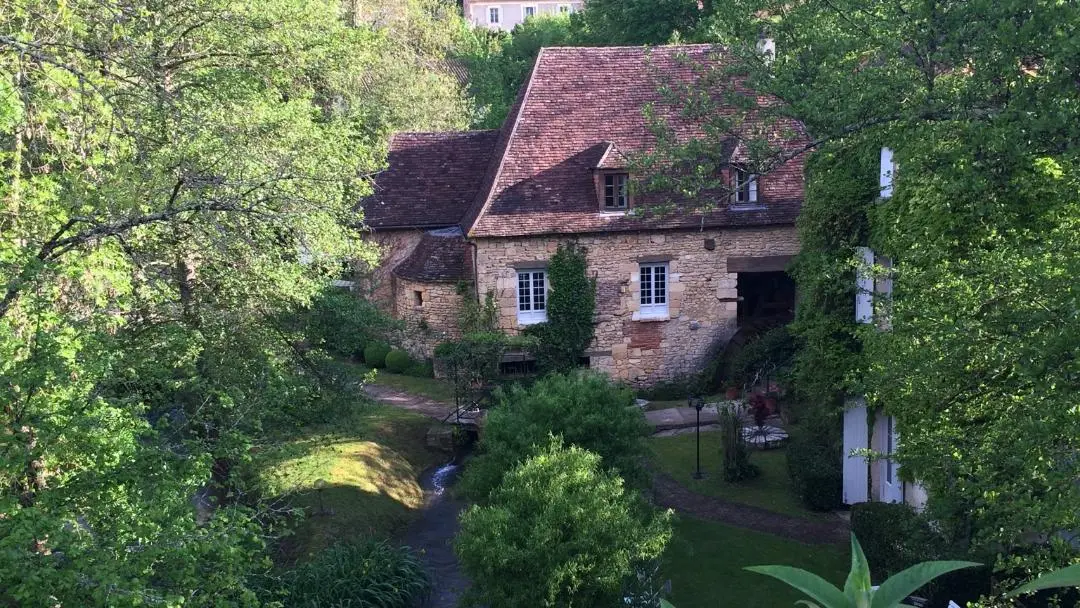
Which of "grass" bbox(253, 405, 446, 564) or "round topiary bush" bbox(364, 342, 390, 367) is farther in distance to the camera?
"round topiary bush" bbox(364, 342, 390, 367)

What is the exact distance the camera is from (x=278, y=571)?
14586 mm

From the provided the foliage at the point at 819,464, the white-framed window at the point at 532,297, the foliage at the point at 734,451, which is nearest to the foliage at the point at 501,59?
the white-framed window at the point at 532,297

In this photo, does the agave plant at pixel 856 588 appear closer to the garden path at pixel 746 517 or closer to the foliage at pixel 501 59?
the garden path at pixel 746 517

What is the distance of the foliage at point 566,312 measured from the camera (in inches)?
918

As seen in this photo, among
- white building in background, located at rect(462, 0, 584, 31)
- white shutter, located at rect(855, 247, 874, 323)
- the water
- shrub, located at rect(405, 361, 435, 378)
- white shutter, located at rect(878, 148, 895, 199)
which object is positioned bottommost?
the water

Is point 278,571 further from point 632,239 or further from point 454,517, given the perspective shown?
point 632,239

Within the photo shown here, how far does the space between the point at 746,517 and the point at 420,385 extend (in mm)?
10751

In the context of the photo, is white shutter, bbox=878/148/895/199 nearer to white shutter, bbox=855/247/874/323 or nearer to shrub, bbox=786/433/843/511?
white shutter, bbox=855/247/874/323

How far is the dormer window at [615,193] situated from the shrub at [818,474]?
27.6 feet

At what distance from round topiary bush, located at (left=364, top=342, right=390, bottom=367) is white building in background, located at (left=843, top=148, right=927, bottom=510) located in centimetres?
1409

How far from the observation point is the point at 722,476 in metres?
18.6

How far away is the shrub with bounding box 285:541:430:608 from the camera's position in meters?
13.4

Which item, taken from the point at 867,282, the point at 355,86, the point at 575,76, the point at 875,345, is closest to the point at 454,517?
the point at 867,282

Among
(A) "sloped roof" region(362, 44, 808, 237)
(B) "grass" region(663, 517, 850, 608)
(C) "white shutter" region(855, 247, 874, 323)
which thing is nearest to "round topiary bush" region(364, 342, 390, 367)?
(A) "sloped roof" region(362, 44, 808, 237)
